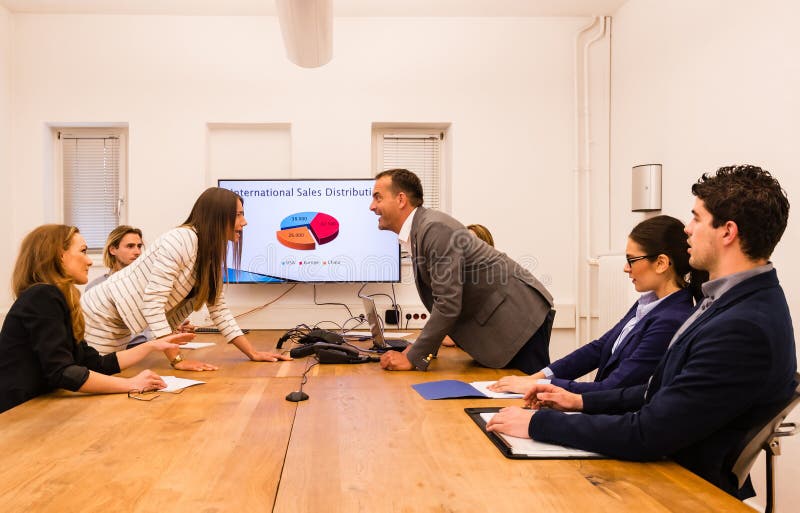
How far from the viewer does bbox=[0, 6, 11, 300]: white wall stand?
3906 mm

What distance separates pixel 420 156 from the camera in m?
4.33

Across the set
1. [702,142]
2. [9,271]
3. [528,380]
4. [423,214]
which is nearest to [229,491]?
[528,380]

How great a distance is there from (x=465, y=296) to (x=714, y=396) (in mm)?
1334

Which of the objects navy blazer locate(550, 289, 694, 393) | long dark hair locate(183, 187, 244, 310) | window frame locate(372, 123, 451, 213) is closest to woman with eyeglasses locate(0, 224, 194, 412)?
long dark hair locate(183, 187, 244, 310)

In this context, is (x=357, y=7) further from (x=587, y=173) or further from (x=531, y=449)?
(x=531, y=449)

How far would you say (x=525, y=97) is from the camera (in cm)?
416

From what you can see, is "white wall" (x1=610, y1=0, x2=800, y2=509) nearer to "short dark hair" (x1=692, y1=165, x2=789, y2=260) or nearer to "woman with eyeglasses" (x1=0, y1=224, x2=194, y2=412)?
"short dark hair" (x1=692, y1=165, x2=789, y2=260)

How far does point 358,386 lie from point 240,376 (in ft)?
1.54

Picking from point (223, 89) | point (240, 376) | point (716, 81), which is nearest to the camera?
point (240, 376)

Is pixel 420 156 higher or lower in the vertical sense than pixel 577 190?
higher

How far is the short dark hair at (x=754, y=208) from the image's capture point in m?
1.22

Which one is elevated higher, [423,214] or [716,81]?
[716,81]

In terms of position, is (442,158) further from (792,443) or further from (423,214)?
(792,443)

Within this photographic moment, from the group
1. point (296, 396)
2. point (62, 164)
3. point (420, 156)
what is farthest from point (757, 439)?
point (62, 164)
